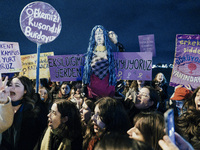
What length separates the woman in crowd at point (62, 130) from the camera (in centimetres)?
199

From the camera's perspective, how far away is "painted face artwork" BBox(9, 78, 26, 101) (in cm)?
226

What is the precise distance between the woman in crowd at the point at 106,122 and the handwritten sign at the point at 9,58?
10.2 feet

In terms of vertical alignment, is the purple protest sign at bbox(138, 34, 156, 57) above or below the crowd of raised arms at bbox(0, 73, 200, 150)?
above

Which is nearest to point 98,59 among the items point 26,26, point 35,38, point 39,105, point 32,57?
point 39,105

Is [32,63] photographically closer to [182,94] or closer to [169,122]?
[182,94]

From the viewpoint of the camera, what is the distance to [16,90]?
7.52 feet

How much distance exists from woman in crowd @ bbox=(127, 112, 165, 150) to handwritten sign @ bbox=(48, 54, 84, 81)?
2.44 metres

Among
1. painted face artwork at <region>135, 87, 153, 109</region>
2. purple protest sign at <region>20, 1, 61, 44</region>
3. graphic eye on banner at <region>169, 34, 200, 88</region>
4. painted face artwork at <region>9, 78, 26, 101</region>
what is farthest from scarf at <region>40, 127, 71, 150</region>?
graphic eye on banner at <region>169, 34, 200, 88</region>

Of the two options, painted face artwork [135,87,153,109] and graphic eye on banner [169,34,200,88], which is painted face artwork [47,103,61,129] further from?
graphic eye on banner [169,34,200,88]

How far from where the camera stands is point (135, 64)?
3.62m

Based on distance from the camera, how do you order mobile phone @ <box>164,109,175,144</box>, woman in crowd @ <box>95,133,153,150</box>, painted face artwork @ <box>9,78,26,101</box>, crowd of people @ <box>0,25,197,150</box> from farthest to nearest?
painted face artwork @ <box>9,78,26,101</box>
crowd of people @ <box>0,25,197,150</box>
woman in crowd @ <box>95,133,153,150</box>
mobile phone @ <box>164,109,175,144</box>

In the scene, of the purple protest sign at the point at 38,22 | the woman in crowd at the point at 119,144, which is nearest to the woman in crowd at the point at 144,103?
the woman in crowd at the point at 119,144

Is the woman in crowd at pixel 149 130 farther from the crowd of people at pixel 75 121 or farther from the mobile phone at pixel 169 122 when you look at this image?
the mobile phone at pixel 169 122

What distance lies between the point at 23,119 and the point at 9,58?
2.68 metres
